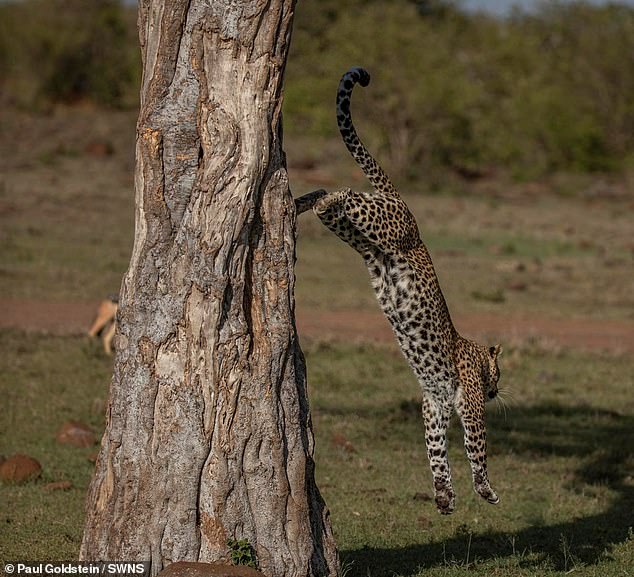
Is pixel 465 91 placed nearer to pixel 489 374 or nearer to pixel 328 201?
pixel 489 374

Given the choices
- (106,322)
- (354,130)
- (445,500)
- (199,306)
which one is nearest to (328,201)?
(354,130)

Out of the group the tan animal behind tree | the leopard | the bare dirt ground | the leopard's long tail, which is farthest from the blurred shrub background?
the leopard's long tail

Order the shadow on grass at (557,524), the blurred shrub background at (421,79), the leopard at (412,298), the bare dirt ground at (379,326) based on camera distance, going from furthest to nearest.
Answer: the blurred shrub background at (421,79), the bare dirt ground at (379,326), the shadow on grass at (557,524), the leopard at (412,298)

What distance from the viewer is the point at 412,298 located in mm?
7680

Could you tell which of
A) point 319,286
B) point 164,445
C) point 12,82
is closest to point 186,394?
point 164,445

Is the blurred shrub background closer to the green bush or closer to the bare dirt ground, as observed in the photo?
the green bush

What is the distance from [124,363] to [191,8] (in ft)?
Result: 5.54

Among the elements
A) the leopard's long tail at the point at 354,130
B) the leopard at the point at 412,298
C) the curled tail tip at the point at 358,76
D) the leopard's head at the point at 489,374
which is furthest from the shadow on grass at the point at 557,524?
the curled tail tip at the point at 358,76

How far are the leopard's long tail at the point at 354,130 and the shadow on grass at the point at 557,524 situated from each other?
2.18 metres

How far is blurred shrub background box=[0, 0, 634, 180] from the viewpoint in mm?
35375

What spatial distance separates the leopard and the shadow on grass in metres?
0.42

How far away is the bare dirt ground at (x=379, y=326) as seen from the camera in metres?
15.8

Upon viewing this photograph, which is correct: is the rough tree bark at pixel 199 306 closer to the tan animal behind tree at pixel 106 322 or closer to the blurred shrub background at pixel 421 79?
the tan animal behind tree at pixel 106 322

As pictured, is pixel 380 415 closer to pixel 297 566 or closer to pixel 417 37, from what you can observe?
pixel 297 566
